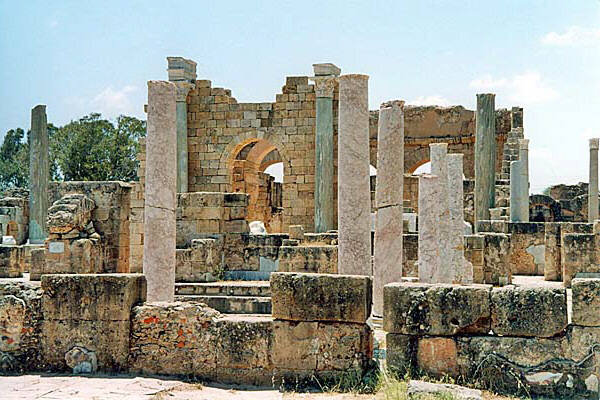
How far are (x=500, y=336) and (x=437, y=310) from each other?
0.62 metres

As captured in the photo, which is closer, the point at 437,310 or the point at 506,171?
the point at 437,310

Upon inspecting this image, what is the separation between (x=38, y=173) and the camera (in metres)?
24.3

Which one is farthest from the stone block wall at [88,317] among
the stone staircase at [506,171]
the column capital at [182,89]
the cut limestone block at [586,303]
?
the column capital at [182,89]

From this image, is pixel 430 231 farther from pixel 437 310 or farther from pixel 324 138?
pixel 324 138

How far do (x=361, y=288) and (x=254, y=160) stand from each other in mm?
19977

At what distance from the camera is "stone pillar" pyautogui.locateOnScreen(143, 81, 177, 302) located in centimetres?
983

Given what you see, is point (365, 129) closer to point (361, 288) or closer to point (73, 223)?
point (361, 288)

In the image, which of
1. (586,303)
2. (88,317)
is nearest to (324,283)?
(586,303)

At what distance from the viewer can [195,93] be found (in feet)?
77.9

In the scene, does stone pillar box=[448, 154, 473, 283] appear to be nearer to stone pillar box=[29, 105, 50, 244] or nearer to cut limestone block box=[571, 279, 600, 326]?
cut limestone block box=[571, 279, 600, 326]

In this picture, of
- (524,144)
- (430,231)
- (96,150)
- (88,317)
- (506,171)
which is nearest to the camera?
(88,317)

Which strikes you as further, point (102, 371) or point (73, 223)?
point (73, 223)

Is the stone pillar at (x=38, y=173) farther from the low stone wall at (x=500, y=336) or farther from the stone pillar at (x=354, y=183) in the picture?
the low stone wall at (x=500, y=336)

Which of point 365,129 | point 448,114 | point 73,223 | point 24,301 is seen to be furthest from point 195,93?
point 24,301
